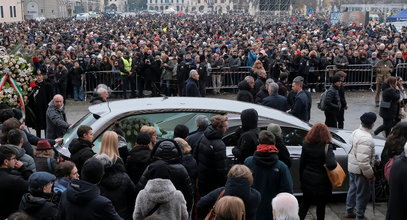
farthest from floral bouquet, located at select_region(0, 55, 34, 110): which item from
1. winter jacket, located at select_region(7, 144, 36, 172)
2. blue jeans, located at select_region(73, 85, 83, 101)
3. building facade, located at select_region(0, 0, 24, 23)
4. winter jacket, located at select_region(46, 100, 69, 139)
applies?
building facade, located at select_region(0, 0, 24, 23)

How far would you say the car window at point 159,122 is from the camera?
753 cm

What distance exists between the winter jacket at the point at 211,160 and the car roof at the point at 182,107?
44.4 inches

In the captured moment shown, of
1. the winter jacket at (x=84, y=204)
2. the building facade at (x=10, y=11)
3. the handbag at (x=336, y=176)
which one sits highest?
the building facade at (x=10, y=11)

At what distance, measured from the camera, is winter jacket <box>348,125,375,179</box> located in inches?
269

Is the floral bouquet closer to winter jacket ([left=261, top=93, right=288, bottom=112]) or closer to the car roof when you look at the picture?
the car roof

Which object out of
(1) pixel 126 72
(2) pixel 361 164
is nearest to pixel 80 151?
(2) pixel 361 164

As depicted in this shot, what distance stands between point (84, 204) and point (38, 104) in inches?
284

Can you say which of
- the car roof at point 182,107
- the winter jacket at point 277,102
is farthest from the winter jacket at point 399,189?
the winter jacket at point 277,102

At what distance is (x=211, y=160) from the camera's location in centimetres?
655

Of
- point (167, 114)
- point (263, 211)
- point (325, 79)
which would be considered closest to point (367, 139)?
point (263, 211)

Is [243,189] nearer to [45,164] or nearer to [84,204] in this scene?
[84,204]

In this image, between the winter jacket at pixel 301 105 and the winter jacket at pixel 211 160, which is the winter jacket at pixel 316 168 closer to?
the winter jacket at pixel 211 160

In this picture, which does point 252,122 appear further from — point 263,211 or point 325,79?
point 325,79

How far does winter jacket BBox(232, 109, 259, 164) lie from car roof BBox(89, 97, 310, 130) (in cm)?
91
